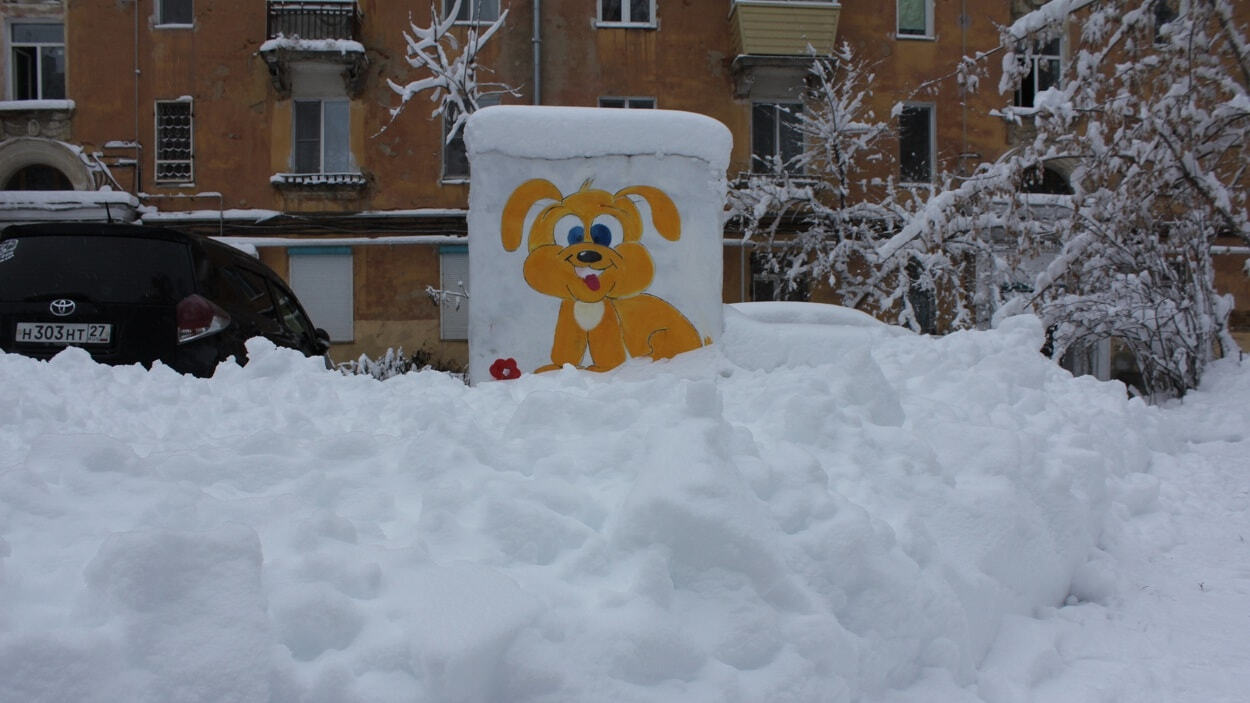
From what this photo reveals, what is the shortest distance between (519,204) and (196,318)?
6.70 ft

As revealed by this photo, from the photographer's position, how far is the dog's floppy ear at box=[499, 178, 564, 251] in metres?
5.81

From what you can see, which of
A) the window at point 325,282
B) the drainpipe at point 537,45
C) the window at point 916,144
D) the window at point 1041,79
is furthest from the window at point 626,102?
the window at point 1041,79

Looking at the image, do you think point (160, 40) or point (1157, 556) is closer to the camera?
point (1157, 556)

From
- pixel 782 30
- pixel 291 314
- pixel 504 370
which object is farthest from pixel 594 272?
pixel 782 30

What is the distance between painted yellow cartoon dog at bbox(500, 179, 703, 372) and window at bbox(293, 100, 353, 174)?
11727 millimetres

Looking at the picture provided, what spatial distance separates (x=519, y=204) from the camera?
5836 millimetres

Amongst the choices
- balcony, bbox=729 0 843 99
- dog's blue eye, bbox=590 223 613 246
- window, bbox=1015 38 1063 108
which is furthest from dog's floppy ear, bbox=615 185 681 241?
window, bbox=1015 38 1063 108

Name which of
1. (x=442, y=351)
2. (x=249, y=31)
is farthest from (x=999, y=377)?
(x=249, y=31)

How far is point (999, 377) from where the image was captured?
180 inches

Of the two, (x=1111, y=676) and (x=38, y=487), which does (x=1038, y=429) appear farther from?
(x=38, y=487)

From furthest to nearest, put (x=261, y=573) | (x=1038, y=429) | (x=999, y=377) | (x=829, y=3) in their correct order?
(x=829, y=3), (x=999, y=377), (x=1038, y=429), (x=261, y=573)

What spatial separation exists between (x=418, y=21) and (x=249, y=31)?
307 centimetres

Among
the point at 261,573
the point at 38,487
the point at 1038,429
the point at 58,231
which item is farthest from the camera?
the point at 58,231

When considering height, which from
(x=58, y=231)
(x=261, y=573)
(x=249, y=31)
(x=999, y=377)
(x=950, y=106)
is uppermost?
(x=249, y=31)
